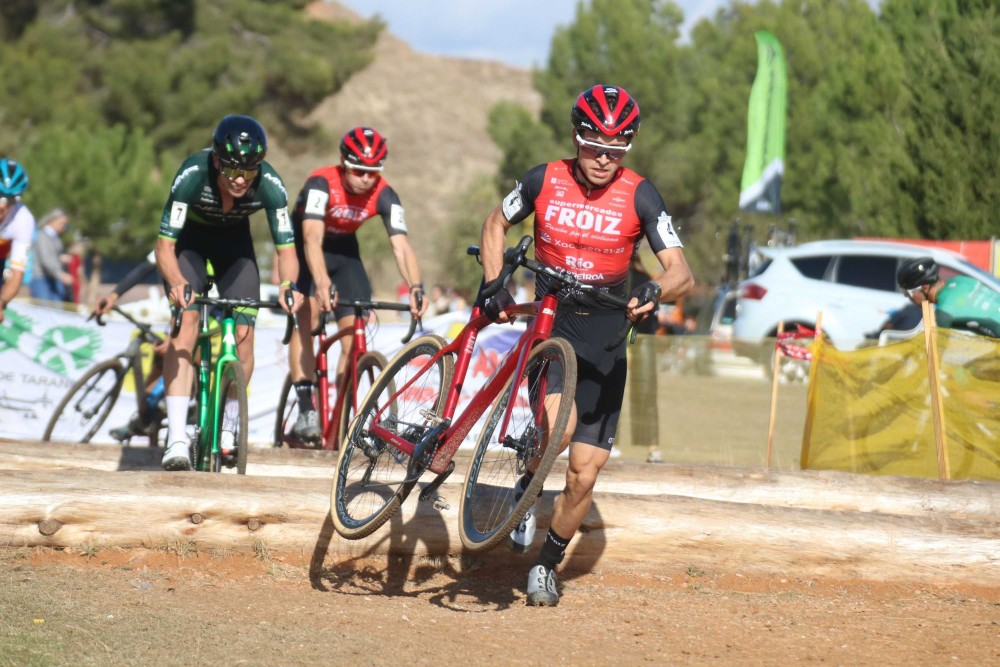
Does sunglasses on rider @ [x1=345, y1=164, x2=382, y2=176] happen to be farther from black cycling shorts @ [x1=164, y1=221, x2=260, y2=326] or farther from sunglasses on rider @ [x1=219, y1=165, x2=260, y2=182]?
sunglasses on rider @ [x1=219, y1=165, x2=260, y2=182]

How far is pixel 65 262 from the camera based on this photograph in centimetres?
1888

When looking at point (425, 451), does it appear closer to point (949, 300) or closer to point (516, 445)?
point (516, 445)

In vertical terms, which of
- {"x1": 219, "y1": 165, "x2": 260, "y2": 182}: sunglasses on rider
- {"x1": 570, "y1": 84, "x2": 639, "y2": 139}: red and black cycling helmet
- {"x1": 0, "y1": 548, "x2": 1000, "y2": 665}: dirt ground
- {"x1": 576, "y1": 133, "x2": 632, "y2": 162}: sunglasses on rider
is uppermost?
{"x1": 570, "y1": 84, "x2": 639, "y2": 139}: red and black cycling helmet

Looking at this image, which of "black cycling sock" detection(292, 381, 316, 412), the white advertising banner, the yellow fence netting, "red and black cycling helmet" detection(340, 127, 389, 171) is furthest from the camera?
the white advertising banner

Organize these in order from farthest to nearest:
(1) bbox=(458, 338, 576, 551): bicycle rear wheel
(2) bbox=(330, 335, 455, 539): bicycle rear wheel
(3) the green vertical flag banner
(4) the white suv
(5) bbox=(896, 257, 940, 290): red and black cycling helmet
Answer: (3) the green vertical flag banner < (4) the white suv < (5) bbox=(896, 257, 940, 290): red and black cycling helmet < (2) bbox=(330, 335, 455, 539): bicycle rear wheel < (1) bbox=(458, 338, 576, 551): bicycle rear wheel

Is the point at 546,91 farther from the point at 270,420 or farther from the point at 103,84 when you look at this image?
the point at 270,420

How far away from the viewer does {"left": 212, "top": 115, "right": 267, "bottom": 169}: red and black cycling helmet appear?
7230mm

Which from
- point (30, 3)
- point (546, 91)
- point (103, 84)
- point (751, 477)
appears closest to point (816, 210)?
point (546, 91)

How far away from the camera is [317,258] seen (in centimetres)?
853

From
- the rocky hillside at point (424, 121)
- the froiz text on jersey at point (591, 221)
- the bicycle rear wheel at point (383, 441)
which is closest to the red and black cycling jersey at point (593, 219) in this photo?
the froiz text on jersey at point (591, 221)

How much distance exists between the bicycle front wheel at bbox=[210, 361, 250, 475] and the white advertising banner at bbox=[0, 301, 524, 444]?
14.2ft

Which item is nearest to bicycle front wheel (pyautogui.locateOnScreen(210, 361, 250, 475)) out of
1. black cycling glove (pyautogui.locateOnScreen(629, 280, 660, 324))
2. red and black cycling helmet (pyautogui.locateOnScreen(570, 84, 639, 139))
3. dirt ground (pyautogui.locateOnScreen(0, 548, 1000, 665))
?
dirt ground (pyautogui.locateOnScreen(0, 548, 1000, 665))

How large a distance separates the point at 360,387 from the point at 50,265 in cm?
879

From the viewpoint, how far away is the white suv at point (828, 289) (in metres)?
16.8
